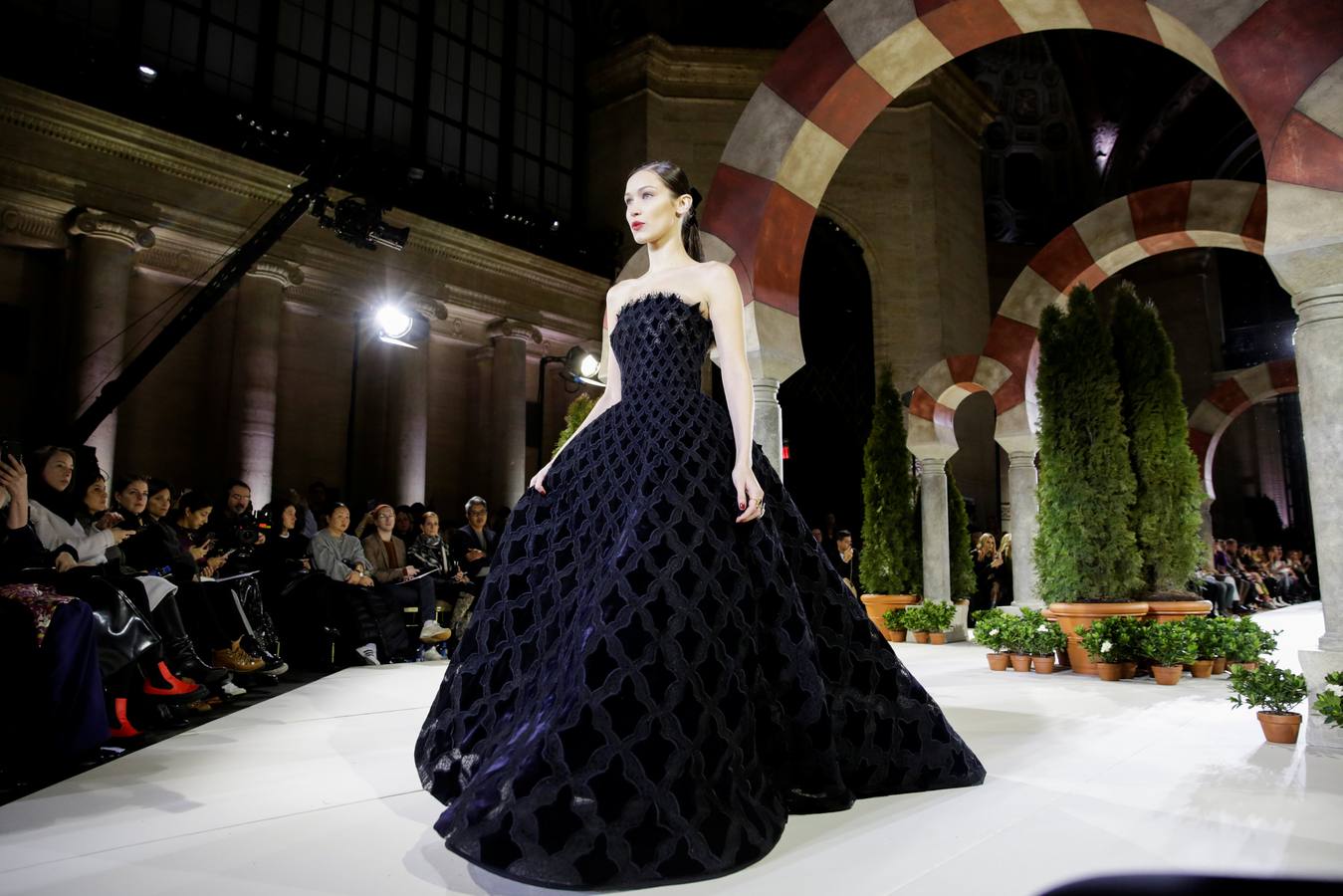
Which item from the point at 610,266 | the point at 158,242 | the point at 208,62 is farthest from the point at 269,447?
the point at 610,266

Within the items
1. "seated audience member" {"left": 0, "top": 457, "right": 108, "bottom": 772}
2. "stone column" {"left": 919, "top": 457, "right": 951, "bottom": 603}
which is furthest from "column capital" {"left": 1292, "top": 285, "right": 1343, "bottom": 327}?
"stone column" {"left": 919, "top": 457, "right": 951, "bottom": 603}

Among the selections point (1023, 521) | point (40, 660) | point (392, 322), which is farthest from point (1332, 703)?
point (392, 322)

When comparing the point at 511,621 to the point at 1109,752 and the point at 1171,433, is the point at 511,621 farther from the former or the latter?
the point at 1171,433

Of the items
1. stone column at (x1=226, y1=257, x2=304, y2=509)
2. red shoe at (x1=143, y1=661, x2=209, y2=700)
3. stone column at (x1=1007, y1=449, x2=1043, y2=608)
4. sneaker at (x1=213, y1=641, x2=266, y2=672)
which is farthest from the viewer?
stone column at (x1=226, y1=257, x2=304, y2=509)

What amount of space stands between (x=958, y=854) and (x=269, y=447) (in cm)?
1196

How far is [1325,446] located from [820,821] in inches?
110

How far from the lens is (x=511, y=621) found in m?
2.43

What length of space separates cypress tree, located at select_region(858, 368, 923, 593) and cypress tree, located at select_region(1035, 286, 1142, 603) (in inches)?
125

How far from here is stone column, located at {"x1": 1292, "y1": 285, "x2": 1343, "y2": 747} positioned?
338cm

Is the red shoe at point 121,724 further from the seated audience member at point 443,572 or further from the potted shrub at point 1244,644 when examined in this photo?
the potted shrub at point 1244,644

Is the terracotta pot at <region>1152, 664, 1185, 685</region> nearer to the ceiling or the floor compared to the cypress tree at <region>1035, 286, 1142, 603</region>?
nearer to the floor

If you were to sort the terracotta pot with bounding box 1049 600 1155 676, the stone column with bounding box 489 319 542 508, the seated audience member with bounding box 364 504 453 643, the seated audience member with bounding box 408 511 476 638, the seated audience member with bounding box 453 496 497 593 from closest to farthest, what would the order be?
the terracotta pot with bounding box 1049 600 1155 676
the seated audience member with bounding box 364 504 453 643
the seated audience member with bounding box 408 511 476 638
the seated audience member with bounding box 453 496 497 593
the stone column with bounding box 489 319 542 508

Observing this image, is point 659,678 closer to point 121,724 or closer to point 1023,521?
point 121,724

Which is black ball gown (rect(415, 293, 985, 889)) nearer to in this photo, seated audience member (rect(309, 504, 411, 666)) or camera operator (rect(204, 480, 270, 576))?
camera operator (rect(204, 480, 270, 576))
